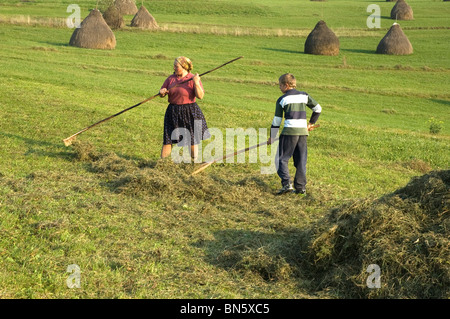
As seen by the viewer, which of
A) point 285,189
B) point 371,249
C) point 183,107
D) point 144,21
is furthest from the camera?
point 144,21

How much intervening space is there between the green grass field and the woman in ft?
2.11

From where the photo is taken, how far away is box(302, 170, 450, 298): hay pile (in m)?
5.34

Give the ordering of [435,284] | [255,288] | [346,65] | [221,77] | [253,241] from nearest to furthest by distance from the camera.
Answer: [435,284] < [255,288] < [253,241] < [221,77] < [346,65]

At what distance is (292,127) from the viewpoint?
8859mm

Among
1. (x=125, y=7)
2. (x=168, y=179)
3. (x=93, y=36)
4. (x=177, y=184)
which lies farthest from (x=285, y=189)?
(x=125, y=7)

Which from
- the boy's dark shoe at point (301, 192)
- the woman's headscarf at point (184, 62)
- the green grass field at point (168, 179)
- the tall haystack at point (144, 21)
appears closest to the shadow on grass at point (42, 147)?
the green grass field at point (168, 179)

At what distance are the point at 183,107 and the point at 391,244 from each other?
515 centimetres

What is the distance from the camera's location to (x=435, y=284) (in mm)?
5273

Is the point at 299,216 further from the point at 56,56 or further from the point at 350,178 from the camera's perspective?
the point at 56,56

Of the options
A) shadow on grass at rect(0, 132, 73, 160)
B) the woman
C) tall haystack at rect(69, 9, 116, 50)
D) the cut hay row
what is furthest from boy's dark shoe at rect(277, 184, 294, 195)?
tall haystack at rect(69, 9, 116, 50)

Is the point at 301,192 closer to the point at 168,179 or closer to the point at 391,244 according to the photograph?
the point at 168,179

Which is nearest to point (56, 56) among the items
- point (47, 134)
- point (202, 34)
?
point (202, 34)

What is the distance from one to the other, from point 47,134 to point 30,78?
8.56m
